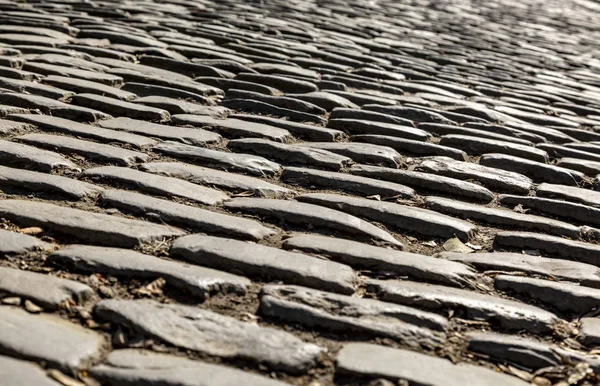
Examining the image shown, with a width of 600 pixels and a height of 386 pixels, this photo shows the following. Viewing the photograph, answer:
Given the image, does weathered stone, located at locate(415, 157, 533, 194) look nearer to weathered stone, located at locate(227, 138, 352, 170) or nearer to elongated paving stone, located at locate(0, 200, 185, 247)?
weathered stone, located at locate(227, 138, 352, 170)

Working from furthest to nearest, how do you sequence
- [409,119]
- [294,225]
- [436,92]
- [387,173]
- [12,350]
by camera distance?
1. [436,92]
2. [409,119]
3. [387,173]
4. [294,225]
5. [12,350]

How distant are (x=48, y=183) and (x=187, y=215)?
0.45 meters

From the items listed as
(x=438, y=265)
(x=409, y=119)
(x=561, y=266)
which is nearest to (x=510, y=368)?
(x=438, y=265)

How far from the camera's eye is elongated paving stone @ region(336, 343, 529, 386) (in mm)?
1733

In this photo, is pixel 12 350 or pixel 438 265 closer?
pixel 12 350

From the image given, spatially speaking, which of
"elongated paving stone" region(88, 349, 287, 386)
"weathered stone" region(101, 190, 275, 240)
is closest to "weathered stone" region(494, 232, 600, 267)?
"weathered stone" region(101, 190, 275, 240)

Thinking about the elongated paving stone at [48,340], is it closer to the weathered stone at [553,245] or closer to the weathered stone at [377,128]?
the weathered stone at [553,245]

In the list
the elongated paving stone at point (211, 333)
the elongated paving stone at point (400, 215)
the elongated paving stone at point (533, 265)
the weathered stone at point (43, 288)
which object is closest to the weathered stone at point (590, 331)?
the elongated paving stone at point (533, 265)

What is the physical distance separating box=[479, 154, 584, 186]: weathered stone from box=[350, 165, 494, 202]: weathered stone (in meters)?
0.35

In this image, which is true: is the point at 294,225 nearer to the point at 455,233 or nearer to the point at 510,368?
the point at 455,233

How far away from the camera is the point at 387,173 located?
2.99 m

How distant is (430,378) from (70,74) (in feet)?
8.68

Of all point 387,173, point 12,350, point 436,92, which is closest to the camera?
point 12,350

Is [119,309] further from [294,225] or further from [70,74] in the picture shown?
[70,74]
